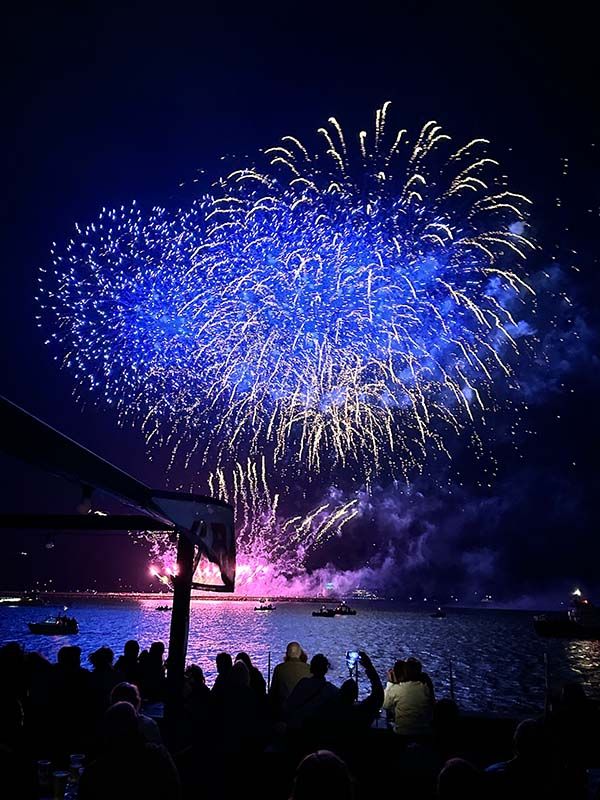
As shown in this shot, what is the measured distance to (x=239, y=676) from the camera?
8.20 meters

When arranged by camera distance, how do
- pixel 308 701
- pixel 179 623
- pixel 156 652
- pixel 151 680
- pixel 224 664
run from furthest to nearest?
pixel 156 652 → pixel 151 680 → pixel 179 623 → pixel 224 664 → pixel 308 701

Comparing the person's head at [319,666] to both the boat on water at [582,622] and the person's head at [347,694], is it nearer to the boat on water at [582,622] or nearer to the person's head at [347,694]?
the person's head at [347,694]

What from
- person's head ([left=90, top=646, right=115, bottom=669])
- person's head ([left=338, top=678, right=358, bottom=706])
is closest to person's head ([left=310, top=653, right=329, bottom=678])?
person's head ([left=338, top=678, right=358, bottom=706])

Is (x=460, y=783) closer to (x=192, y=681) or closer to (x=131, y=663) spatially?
(x=192, y=681)

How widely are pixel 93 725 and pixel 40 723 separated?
723 millimetres

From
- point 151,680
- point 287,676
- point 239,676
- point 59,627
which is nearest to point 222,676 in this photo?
point 239,676

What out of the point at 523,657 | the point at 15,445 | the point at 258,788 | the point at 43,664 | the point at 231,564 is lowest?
the point at 523,657

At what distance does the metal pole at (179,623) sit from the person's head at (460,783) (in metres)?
6.47

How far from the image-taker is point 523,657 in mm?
90562

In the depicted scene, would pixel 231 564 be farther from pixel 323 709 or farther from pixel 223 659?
pixel 323 709

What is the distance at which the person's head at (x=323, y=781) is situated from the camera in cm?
323

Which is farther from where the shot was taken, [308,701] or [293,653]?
[293,653]

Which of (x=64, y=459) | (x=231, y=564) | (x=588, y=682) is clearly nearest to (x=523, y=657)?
(x=588, y=682)

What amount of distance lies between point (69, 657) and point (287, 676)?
3.48 meters
